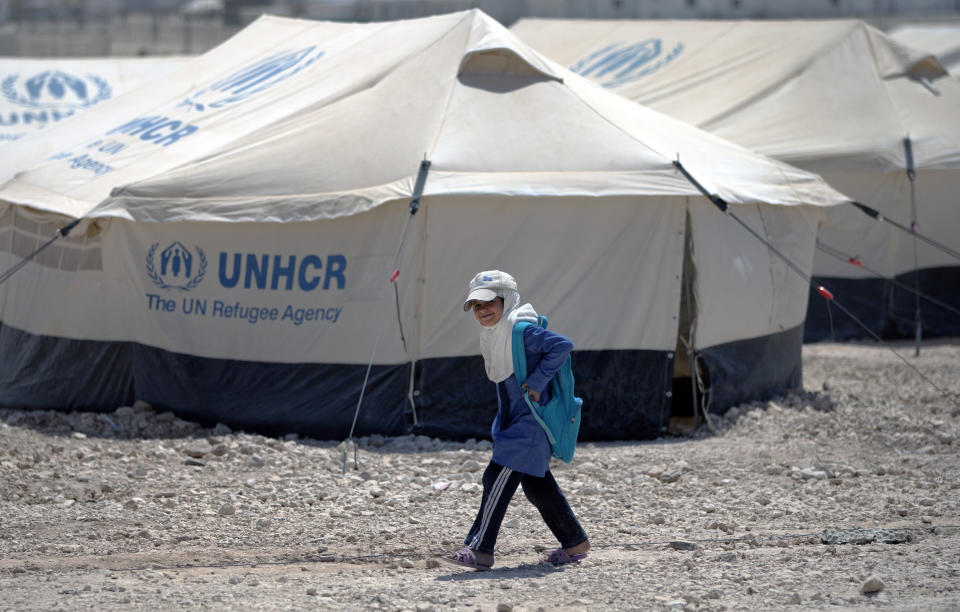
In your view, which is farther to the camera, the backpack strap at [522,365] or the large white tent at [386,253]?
the large white tent at [386,253]

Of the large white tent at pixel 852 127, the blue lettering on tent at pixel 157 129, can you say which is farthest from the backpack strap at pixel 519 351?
the large white tent at pixel 852 127

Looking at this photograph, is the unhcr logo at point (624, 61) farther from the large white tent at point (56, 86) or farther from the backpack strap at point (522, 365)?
the backpack strap at point (522, 365)

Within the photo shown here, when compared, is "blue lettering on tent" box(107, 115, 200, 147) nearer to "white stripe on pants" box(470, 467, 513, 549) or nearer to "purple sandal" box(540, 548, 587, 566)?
"white stripe on pants" box(470, 467, 513, 549)

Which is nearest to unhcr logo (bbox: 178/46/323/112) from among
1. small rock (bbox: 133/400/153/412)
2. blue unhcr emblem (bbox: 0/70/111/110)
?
small rock (bbox: 133/400/153/412)

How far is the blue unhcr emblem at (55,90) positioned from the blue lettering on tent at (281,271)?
11121mm

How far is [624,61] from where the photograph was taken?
1636 cm

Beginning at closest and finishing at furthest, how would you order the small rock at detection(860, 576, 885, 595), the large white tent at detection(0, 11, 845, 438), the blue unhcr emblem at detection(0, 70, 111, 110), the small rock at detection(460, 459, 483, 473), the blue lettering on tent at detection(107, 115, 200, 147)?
Result: the small rock at detection(860, 576, 885, 595)
the small rock at detection(460, 459, 483, 473)
the large white tent at detection(0, 11, 845, 438)
the blue lettering on tent at detection(107, 115, 200, 147)
the blue unhcr emblem at detection(0, 70, 111, 110)

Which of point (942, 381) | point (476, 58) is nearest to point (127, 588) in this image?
point (476, 58)

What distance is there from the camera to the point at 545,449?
16.8ft

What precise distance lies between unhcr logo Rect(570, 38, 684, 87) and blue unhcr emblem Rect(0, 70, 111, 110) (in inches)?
292

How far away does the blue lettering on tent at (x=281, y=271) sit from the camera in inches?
311

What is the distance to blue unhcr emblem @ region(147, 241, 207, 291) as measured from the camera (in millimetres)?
8031

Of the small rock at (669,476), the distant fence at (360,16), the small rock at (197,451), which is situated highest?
the distant fence at (360,16)

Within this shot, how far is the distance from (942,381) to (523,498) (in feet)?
17.7
